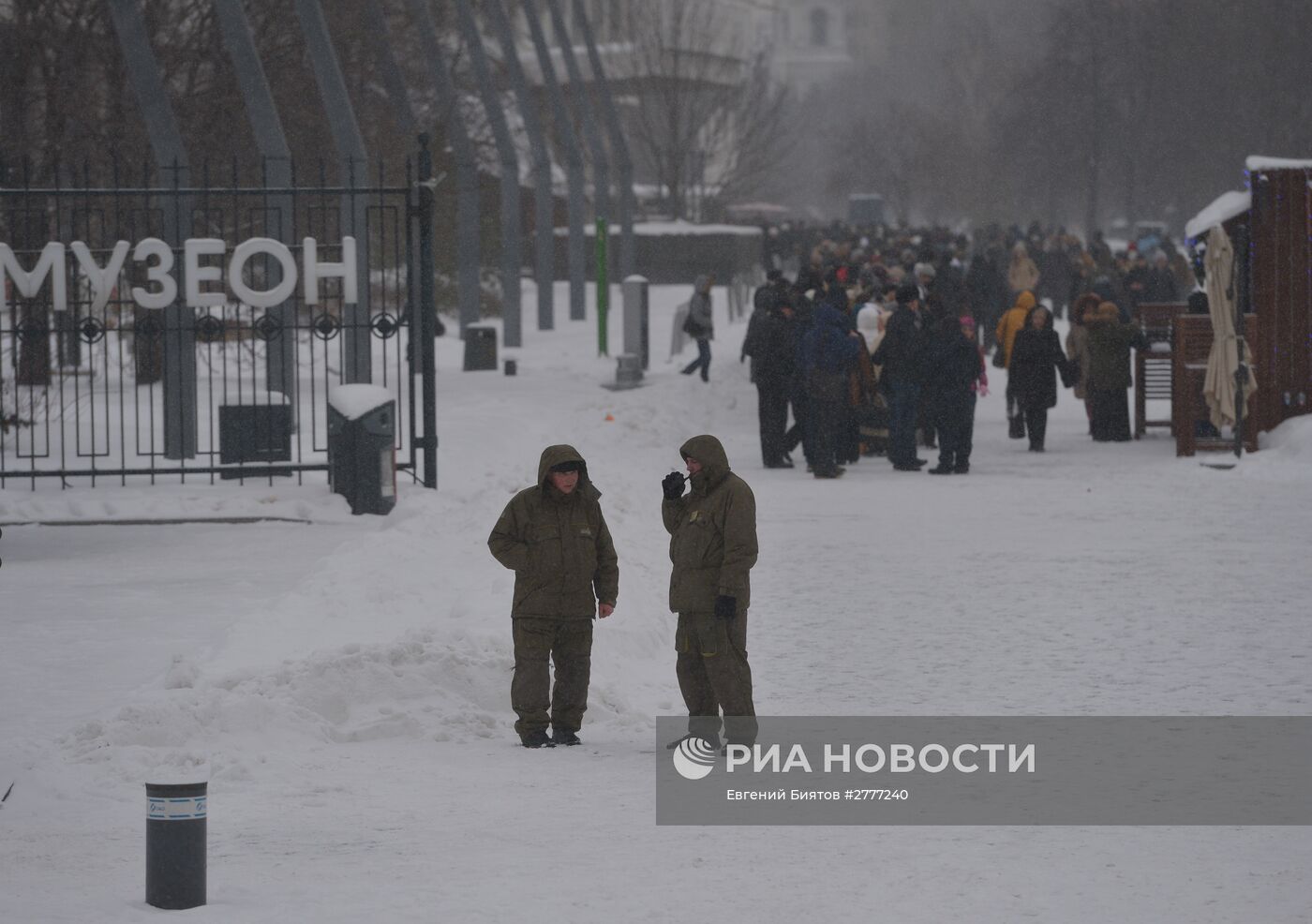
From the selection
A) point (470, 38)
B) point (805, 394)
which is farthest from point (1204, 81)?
point (805, 394)

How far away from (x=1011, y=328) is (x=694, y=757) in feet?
52.4

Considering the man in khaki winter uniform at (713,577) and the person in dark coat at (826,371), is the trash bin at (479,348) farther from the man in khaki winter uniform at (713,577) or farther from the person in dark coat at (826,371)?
the man in khaki winter uniform at (713,577)

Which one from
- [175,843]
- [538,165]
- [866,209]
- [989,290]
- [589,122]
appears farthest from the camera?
[866,209]

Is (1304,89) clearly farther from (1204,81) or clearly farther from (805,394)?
(805,394)

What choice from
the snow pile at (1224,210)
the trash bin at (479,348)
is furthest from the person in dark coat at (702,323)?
the snow pile at (1224,210)

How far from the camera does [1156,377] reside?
81.3ft

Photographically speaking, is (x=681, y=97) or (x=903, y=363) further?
(x=681, y=97)

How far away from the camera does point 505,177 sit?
3494 cm

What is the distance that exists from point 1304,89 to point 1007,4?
79.7 metres

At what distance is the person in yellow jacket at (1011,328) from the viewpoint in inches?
893

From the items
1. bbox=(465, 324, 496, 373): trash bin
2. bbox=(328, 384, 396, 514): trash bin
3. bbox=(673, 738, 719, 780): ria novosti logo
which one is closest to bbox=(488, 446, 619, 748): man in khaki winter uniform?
bbox=(673, 738, 719, 780): ria novosti logo

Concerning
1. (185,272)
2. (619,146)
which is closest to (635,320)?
(185,272)

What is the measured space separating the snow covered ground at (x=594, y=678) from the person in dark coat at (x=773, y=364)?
0.82 meters

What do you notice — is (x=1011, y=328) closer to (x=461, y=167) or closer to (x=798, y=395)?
(x=798, y=395)
